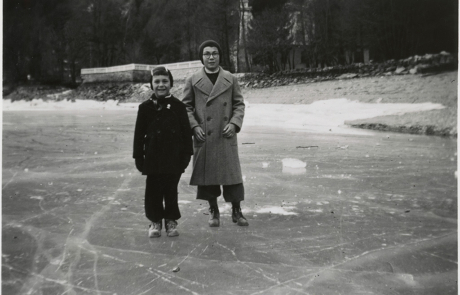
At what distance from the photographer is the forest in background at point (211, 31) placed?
471cm

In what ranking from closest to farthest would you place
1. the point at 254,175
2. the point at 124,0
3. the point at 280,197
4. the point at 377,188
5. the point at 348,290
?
1. the point at 348,290
2. the point at 280,197
3. the point at 377,188
4. the point at 254,175
5. the point at 124,0

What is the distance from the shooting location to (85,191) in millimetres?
4191

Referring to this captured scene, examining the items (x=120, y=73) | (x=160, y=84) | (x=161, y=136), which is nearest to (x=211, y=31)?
(x=120, y=73)

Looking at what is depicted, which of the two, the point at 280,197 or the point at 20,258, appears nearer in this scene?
the point at 20,258

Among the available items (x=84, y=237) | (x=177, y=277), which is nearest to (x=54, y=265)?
(x=84, y=237)

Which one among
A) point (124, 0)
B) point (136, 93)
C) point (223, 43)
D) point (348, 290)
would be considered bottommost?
point (348, 290)

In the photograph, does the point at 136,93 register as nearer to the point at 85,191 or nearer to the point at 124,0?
the point at 124,0

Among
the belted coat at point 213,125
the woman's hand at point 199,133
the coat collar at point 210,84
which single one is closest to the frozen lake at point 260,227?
the belted coat at point 213,125

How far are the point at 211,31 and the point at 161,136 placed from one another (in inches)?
110

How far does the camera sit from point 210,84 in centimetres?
307

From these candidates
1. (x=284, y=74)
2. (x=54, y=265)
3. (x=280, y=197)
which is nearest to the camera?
(x=54, y=265)

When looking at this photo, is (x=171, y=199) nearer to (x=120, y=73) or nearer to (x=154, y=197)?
(x=154, y=197)

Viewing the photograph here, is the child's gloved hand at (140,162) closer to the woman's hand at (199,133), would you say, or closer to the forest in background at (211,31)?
the woman's hand at (199,133)

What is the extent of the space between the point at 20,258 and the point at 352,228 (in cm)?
211
